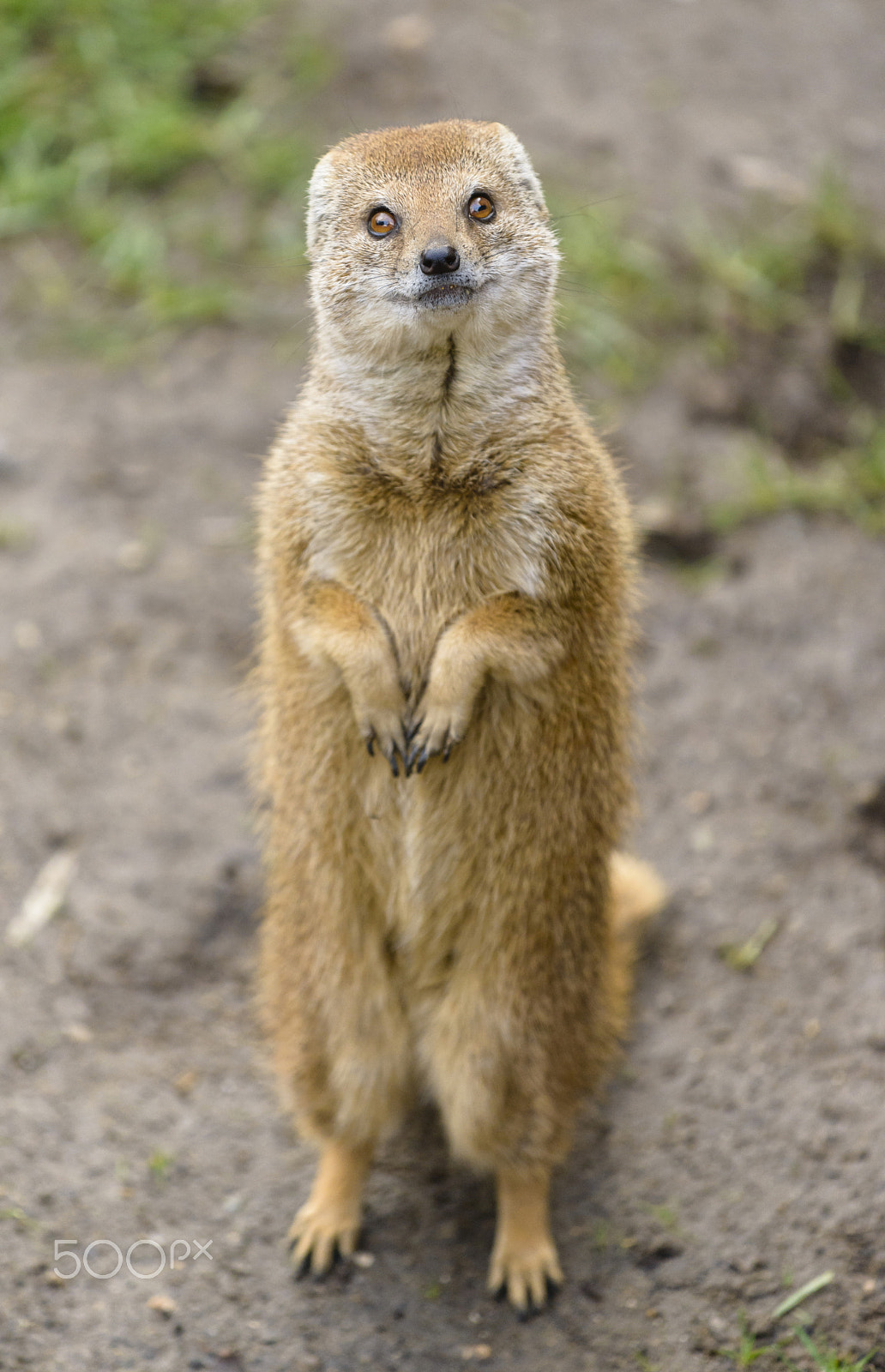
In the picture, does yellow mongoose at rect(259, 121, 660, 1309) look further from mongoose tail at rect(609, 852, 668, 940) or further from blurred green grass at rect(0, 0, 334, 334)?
blurred green grass at rect(0, 0, 334, 334)

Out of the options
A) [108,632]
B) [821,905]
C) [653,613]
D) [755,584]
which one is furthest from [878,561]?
[108,632]

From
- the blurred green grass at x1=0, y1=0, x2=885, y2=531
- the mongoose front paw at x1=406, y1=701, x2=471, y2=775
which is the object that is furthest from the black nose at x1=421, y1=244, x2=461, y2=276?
the blurred green grass at x1=0, y1=0, x2=885, y2=531

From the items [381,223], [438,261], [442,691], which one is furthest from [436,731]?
[381,223]

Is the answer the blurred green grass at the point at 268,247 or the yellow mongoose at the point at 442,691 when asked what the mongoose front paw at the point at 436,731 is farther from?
the blurred green grass at the point at 268,247

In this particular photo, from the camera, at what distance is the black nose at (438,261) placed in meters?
2.44

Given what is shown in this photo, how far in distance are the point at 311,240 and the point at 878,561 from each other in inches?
98.3

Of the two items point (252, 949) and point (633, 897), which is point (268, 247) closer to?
point (252, 949)

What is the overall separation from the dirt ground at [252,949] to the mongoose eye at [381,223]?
149cm

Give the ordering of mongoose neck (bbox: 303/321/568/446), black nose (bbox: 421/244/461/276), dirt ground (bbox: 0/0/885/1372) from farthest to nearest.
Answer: dirt ground (bbox: 0/0/885/1372) < mongoose neck (bbox: 303/321/568/446) < black nose (bbox: 421/244/461/276)

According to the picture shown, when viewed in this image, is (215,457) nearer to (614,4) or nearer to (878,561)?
(878,561)

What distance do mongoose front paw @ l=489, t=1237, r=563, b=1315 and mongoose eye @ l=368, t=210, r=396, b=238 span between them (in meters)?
2.20

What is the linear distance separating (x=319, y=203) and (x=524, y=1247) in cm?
233

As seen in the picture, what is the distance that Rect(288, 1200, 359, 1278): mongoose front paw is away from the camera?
3.05m

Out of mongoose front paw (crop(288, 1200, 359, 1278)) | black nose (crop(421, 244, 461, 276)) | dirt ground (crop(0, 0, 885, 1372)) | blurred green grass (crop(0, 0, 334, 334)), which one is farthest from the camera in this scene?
blurred green grass (crop(0, 0, 334, 334))
